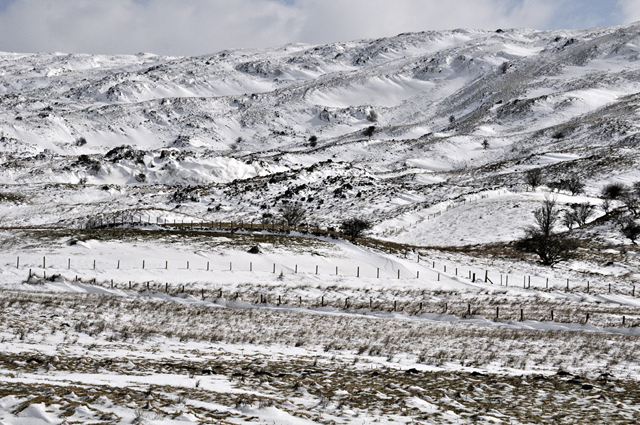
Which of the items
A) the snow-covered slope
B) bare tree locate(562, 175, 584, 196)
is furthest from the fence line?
bare tree locate(562, 175, 584, 196)

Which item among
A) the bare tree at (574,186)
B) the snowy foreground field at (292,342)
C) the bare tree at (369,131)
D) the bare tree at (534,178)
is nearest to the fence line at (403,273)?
the snowy foreground field at (292,342)

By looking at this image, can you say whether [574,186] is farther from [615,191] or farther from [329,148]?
[329,148]

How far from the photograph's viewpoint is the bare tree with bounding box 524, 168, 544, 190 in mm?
84688

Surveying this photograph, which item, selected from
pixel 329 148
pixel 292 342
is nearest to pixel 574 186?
pixel 329 148

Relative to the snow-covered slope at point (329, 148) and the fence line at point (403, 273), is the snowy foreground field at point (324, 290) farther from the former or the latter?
the snow-covered slope at point (329, 148)

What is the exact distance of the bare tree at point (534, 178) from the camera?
84688mm

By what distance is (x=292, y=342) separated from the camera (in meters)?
18.5

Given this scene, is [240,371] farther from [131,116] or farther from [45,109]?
[45,109]

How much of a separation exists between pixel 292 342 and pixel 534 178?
252 feet

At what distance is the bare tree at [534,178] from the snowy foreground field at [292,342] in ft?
140

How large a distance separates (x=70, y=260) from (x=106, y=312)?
19570 mm

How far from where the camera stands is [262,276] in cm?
3891

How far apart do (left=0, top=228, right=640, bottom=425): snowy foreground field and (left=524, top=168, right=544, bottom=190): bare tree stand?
4279cm

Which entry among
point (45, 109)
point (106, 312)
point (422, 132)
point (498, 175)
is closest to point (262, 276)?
point (106, 312)
